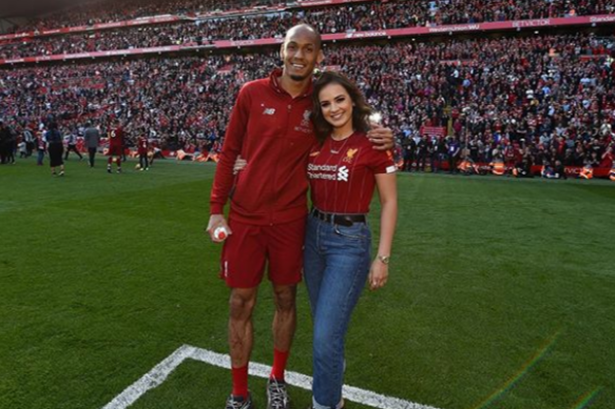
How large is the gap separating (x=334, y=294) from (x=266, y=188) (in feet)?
2.39

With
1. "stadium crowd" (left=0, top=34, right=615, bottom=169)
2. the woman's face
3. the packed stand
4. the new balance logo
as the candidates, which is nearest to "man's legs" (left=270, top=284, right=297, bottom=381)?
the new balance logo

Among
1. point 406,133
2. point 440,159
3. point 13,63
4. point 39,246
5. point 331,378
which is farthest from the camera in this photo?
point 13,63

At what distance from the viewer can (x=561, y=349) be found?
3344 mm

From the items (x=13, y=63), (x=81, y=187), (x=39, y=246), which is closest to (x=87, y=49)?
(x=13, y=63)

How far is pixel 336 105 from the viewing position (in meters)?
2.34

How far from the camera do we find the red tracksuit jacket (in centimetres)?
250

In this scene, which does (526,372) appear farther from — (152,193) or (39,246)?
(152,193)

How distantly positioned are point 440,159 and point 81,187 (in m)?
14.6

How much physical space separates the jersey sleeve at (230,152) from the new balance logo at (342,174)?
0.67 metres

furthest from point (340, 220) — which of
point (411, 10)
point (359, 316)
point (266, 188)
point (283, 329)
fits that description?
point (411, 10)

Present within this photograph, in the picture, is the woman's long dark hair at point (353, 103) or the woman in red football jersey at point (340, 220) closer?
the woman in red football jersey at point (340, 220)

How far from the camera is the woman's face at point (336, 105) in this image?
2346mm

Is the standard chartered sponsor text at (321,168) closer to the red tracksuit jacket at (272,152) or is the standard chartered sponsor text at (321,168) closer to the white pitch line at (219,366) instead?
the red tracksuit jacket at (272,152)

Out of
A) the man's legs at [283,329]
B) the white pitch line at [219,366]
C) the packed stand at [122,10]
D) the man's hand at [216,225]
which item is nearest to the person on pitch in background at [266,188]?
the man's hand at [216,225]
